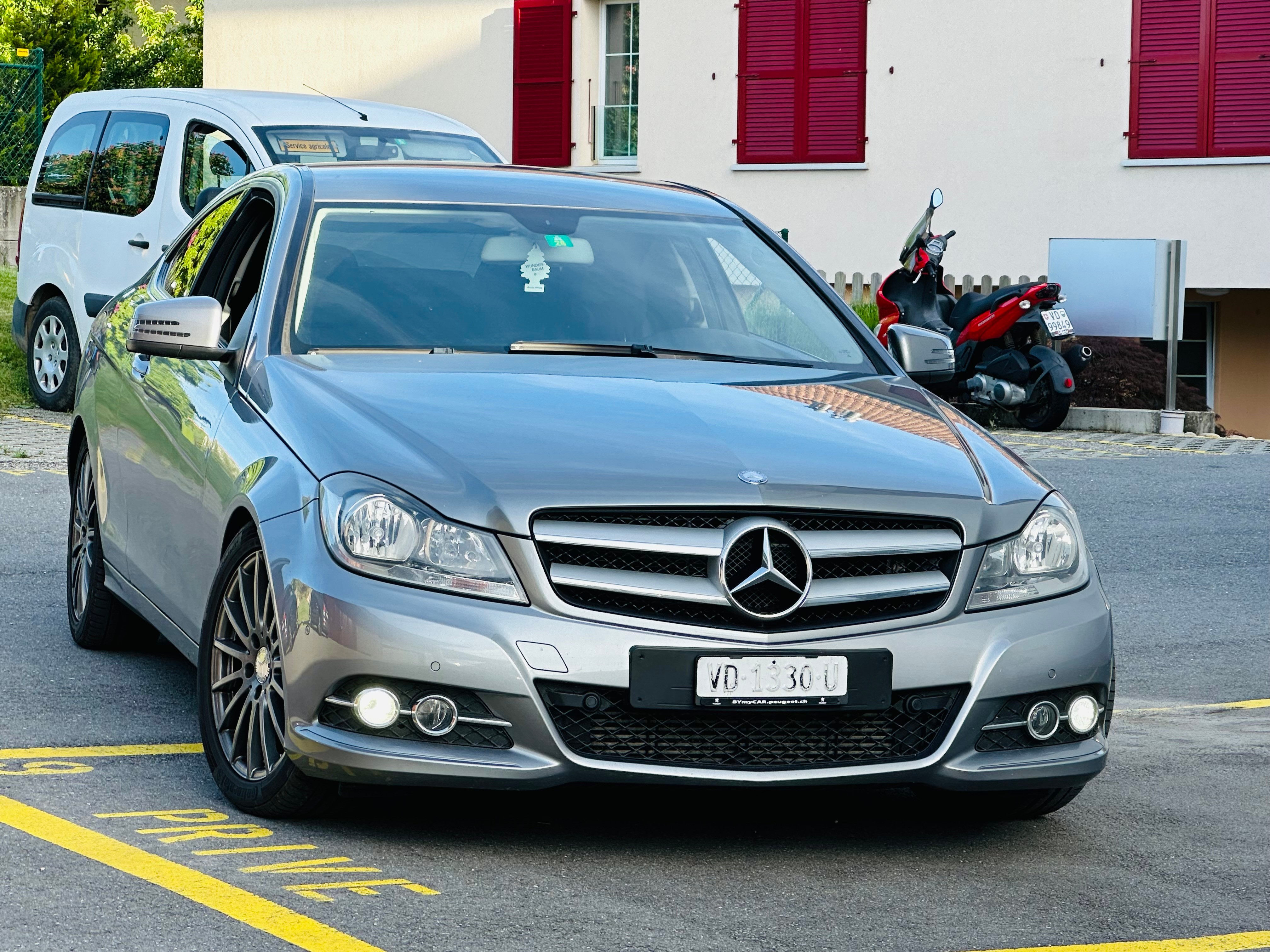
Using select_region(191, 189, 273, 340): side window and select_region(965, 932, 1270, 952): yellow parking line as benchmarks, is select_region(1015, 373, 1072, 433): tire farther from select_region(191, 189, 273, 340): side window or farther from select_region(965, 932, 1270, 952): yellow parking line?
select_region(965, 932, 1270, 952): yellow parking line

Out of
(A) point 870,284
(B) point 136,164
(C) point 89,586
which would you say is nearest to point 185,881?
(C) point 89,586

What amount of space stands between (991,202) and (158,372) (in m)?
17.3

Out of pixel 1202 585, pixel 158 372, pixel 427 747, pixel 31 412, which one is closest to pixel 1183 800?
pixel 427 747

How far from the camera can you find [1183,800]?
5.39 metres

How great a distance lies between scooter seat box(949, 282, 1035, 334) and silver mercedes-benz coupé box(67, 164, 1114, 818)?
11229mm

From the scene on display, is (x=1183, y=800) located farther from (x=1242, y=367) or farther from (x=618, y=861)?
(x=1242, y=367)

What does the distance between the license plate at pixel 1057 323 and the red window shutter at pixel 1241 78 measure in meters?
5.74

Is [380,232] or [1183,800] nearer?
[1183,800]

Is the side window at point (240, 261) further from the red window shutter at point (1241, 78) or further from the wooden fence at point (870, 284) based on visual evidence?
the red window shutter at point (1241, 78)

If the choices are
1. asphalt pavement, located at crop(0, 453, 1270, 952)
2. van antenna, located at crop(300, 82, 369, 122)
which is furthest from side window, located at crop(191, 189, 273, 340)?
van antenna, located at crop(300, 82, 369, 122)

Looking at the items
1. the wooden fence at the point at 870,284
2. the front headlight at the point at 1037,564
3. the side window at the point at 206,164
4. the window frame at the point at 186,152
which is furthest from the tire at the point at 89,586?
the wooden fence at the point at 870,284

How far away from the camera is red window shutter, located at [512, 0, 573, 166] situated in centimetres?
2508

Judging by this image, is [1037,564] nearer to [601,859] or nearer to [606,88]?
[601,859]

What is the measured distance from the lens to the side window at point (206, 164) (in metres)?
12.9
